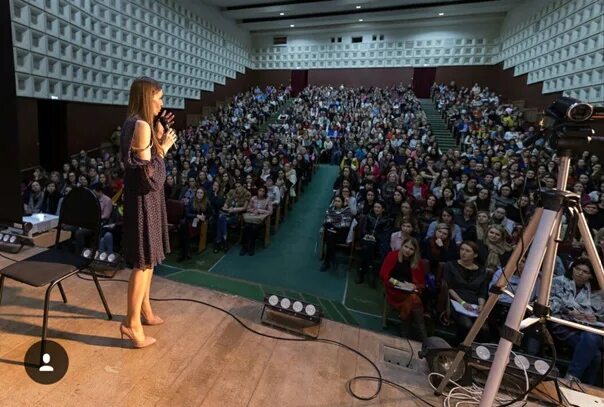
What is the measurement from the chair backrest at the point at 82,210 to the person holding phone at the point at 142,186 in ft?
1.28

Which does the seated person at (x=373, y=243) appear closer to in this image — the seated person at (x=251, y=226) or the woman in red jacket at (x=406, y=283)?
the woman in red jacket at (x=406, y=283)

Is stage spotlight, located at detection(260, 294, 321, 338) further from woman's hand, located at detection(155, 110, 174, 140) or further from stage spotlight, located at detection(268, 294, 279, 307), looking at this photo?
woman's hand, located at detection(155, 110, 174, 140)

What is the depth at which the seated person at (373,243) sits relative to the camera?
13.2 ft

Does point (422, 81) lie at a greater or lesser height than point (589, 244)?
greater

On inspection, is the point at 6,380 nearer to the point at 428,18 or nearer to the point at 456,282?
the point at 456,282

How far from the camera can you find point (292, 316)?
6.61 ft

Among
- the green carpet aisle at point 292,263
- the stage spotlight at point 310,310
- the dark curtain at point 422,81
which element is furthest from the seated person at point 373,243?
the dark curtain at point 422,81

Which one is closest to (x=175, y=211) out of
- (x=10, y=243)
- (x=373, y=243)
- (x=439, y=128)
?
(x=10, y=243)

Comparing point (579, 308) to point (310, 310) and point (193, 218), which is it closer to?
point (310, 310)

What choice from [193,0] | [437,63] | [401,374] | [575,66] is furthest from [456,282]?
[437,63]

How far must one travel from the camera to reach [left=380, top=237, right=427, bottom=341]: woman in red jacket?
2.80 m

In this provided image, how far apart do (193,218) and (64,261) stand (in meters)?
3.00

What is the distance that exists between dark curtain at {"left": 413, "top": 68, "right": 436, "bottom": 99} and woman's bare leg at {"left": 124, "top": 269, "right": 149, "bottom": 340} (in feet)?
55.5

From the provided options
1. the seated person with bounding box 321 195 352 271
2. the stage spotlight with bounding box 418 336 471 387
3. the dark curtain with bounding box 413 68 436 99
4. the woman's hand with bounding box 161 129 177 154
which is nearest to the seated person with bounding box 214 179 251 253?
the seated person with bounding box 321 195 352 271
